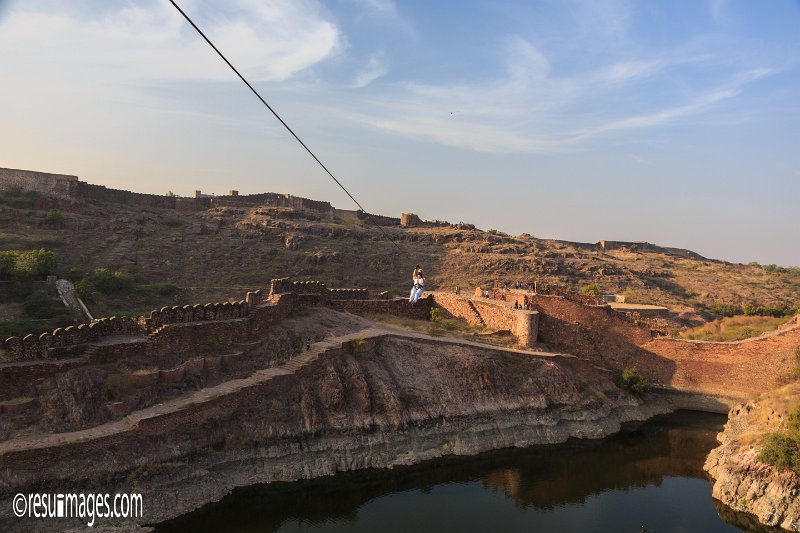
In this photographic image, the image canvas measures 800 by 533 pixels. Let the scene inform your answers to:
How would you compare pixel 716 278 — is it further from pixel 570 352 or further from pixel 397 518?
pixel 397 518

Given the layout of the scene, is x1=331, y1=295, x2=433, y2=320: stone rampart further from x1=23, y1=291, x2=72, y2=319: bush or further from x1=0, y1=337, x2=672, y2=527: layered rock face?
x1=23, y1=291, x2=72, y2=319: bush

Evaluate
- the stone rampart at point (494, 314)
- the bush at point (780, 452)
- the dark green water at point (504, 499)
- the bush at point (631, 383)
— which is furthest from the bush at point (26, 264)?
the bush at point (780, 452)

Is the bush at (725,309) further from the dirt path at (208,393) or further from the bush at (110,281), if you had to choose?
the bush at (110,281)

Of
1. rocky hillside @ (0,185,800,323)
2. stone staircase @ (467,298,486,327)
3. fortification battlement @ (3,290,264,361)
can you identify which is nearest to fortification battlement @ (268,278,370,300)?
fortification battlement @ (3,290,264,361)

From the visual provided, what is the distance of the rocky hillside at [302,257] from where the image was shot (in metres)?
37.5

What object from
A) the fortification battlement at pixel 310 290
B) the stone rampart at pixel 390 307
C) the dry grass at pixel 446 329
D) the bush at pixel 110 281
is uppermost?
the fortification battlement at pixel 310 290

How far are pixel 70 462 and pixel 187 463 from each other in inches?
103

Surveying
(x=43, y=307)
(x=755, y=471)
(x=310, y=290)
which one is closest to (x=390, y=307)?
(x=310, y=290)

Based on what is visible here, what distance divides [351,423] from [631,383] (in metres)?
13.7

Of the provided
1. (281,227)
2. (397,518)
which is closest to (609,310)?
(397,518)

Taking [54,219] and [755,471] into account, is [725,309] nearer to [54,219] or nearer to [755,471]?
[755,471]

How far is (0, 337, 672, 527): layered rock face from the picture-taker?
13078mm

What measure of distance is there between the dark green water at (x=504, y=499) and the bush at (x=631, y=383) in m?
4.35

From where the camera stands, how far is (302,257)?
43.5 m
